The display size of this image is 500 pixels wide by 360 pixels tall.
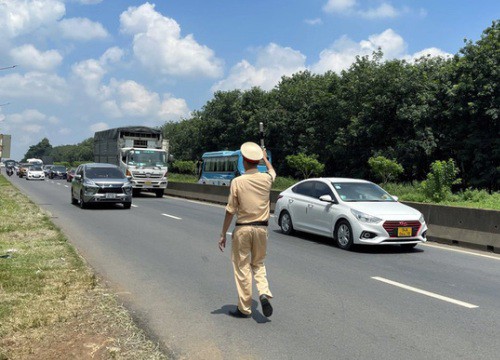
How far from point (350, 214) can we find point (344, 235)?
503 millimetres

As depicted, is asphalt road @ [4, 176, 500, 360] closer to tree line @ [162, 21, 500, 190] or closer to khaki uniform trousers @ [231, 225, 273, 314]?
khaki uniform trousers @ [231, 225, 273, 314]

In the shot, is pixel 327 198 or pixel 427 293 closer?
pixel 427 293

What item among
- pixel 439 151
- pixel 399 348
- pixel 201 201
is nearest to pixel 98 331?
pixel 399 348

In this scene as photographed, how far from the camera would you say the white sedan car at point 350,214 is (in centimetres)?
1050

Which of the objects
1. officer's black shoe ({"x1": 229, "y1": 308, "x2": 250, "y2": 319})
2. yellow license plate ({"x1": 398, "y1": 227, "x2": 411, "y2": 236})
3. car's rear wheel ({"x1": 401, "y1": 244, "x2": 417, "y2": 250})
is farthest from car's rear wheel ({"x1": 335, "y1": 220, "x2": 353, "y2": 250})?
officer's black shoe ({"x1": 229, "y1": 308, "x2": 250, "y2": 319})

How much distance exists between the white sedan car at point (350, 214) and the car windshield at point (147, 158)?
1634 centimetres

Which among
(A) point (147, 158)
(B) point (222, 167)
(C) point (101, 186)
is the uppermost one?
(A) point (147, 158)

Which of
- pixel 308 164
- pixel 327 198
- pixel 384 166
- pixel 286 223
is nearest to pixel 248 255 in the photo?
pixel 327 198

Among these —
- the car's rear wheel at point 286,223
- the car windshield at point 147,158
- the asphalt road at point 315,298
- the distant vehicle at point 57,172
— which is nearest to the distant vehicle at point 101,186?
the car windshield at point 147,158

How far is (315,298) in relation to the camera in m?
6.75

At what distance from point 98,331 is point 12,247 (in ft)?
18.5

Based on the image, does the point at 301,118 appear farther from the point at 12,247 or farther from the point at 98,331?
the point at 98,331

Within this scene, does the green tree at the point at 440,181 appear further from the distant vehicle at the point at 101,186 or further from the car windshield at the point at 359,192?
the distant vehicle at the point at 101,186

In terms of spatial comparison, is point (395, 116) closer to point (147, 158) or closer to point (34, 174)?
point (147, 158)
